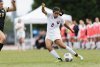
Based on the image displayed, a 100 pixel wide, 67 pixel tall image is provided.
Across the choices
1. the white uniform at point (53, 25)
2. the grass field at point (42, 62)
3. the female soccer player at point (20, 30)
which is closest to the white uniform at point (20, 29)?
the female soccer player at point (20, 30)

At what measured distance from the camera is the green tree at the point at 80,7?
66.4 meters

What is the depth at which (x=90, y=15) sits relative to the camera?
218 feet

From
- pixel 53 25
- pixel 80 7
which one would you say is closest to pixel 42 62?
pixel 53 25

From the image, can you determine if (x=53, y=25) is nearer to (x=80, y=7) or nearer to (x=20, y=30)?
(x=20, y=30)

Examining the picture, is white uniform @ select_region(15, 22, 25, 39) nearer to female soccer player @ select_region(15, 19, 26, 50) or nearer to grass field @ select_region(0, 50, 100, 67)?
female soccer player @ select_region(15, 19, 26, 50)

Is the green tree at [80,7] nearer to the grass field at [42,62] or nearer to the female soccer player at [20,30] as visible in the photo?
the female soccer player at [20,30]

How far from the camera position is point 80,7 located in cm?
6744

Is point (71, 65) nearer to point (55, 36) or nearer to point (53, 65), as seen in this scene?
point (53, 65)

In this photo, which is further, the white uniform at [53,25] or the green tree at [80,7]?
the green tree at [80,7]

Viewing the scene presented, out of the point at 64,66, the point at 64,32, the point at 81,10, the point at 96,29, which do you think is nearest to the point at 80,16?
the point at 81,10

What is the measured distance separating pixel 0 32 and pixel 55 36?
220 cm

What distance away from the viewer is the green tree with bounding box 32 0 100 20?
66.4 metres

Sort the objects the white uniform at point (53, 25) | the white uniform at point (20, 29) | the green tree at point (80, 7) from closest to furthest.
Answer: the white uniform at point (53, 25) → the white uniform at point (20, 29) → the green tree at point (80, 7)

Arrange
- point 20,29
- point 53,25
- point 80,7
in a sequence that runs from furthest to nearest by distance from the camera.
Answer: point 80,7 → point 20,29 → point 53,25
